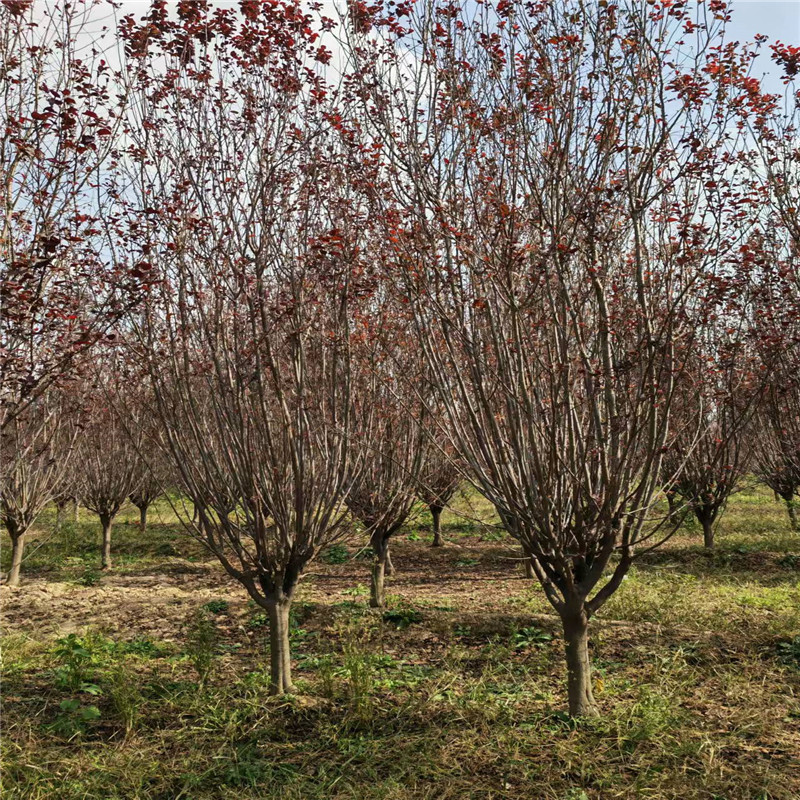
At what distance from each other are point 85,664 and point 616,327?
549cm

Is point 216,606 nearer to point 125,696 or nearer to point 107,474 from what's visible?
point 125,696

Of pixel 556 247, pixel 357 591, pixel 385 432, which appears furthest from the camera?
pixel 357 591

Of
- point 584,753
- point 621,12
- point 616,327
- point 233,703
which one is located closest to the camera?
point 621,12

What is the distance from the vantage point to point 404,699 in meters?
5.00

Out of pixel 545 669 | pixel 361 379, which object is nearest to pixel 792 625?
pixel 545 669

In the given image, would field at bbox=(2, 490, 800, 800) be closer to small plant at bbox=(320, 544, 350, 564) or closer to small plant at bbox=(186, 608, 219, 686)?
small plant at bbox=(186, 608, 219, 686)

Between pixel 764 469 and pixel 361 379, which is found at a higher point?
pixel 361 379

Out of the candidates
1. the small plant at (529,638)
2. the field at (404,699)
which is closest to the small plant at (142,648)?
the field at (404,699)

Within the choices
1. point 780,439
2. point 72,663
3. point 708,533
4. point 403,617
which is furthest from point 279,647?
point 708,533

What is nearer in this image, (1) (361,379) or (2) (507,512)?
(2) (507,512)

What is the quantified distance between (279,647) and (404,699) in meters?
1.07

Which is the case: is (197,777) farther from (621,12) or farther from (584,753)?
(621,12)

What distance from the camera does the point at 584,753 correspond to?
4.01 meters

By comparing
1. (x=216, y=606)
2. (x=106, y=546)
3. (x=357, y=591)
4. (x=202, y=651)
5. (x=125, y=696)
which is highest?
(x=106, y=546)
